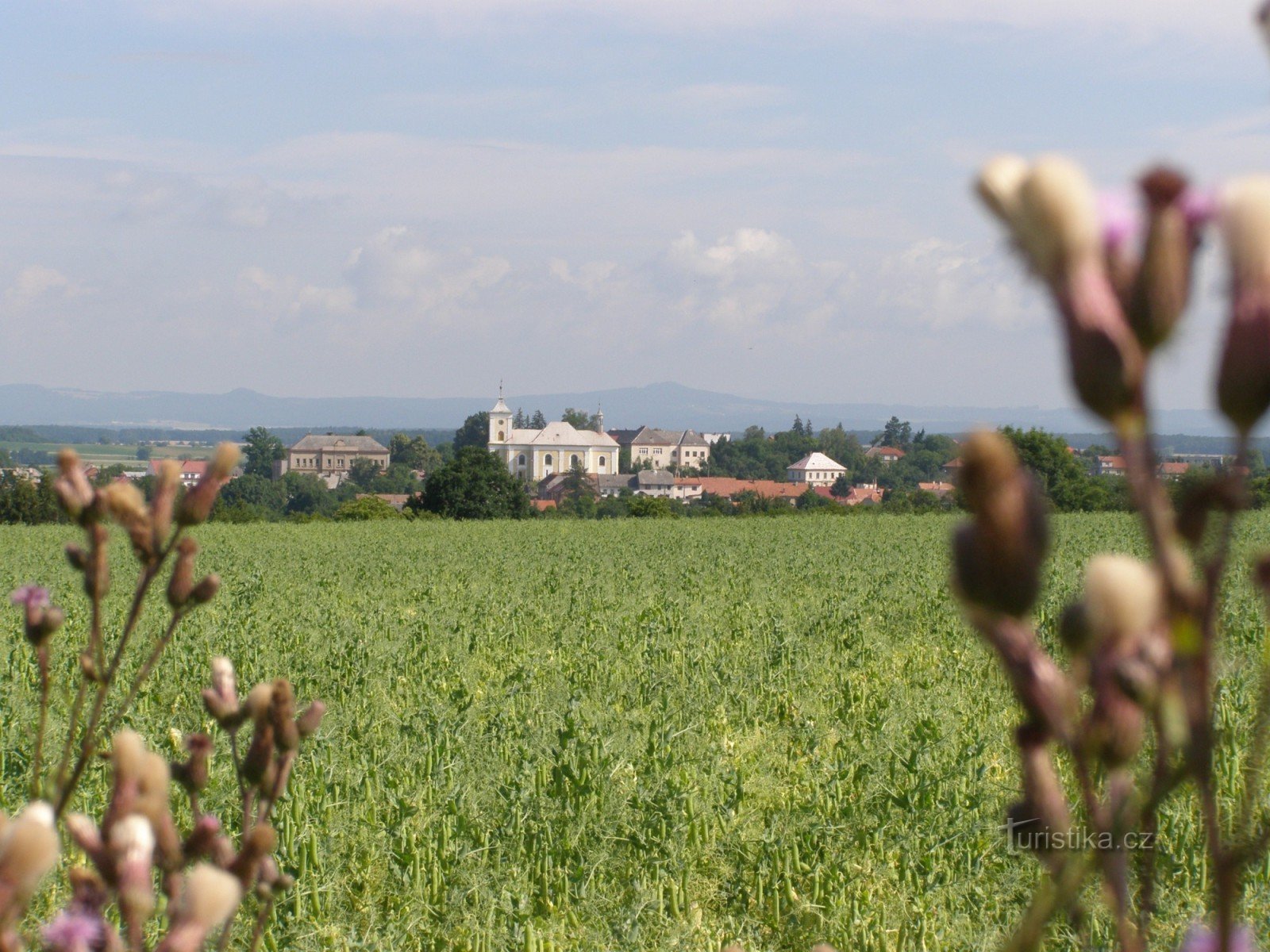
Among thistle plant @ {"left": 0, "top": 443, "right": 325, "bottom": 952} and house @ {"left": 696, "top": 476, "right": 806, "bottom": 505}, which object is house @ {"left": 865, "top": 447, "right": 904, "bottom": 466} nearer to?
house @ {"left": 696, "top": 476, "right": 806, "bottom": 505}

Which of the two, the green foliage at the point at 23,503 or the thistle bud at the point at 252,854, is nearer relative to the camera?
the thistle bud at the point at 252,854

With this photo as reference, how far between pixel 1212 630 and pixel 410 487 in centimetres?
11424

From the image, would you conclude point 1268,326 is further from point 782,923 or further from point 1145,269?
point 782,923

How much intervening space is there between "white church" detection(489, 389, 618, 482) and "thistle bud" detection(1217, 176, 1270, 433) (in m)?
135

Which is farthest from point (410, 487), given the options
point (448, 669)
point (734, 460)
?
point (448, 669)

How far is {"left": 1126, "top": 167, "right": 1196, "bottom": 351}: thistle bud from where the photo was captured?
435mm

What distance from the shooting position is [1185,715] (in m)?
0.43

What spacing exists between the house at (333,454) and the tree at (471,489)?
81.9 m

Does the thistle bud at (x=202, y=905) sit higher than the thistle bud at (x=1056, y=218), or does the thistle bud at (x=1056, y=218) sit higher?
the thistle bud at (x=1056, y=218)

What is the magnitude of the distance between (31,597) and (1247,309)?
1241mm

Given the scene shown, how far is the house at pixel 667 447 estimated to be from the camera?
162m

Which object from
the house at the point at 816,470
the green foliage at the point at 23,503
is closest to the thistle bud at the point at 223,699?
the green foliage at the point at 23,503

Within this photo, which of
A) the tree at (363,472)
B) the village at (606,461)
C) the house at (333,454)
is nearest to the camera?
the village at (606,461)

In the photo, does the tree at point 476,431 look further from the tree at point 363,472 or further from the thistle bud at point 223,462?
the thistle bud at point 223,462
